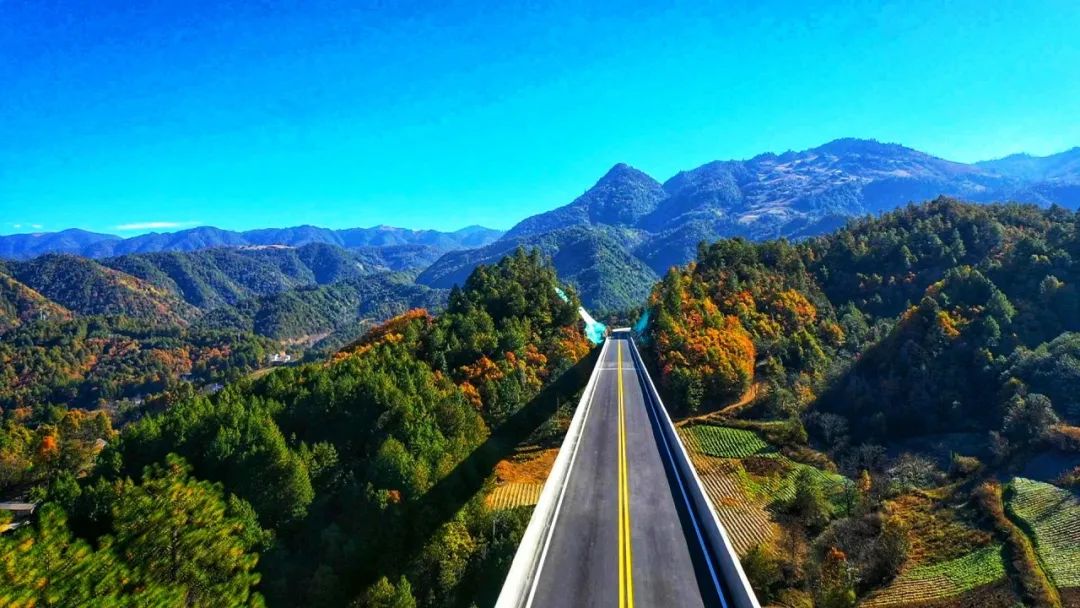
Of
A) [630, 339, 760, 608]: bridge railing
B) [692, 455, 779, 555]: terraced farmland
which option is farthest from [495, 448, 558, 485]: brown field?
[630, 339, 760, 608]: bridge railing

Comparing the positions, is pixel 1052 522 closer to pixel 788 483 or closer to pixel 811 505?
pixel 811 505

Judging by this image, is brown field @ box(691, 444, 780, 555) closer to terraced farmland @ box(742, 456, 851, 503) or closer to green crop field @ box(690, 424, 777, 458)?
terraced farmland @ box(742, 456, 851, 503)

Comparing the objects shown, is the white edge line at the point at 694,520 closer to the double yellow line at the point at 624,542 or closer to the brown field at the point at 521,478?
the double yellow line at the point at 624,542

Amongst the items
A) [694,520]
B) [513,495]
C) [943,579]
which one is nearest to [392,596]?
[513,495]

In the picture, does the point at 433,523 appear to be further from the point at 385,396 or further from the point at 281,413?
the point at 281,413

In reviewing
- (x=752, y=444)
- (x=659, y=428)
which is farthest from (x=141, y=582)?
(x=752, y=444)

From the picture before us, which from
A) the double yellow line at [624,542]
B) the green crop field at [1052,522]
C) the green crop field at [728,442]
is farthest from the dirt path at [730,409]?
the green crop field at [1052,522]
